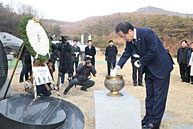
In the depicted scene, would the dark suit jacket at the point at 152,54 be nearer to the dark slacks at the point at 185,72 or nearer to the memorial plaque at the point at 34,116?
the memorial plaque at the point at 34,116

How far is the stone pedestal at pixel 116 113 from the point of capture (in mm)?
2217

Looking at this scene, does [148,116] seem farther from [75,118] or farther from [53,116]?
[53,116]

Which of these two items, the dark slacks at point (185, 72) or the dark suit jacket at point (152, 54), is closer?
the dark suit jacket at point (152, 54)

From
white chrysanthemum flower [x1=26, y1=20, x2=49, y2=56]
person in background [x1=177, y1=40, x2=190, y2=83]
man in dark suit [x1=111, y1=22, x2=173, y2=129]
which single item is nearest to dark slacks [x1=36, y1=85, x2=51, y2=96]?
white chrysanthemum flower [x1=26, y1=20, x2=49, y2=56]

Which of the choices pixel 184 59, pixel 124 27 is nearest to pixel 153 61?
pixel 124 27

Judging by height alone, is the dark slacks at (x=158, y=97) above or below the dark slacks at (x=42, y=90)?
above

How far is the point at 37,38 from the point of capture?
3.83 metres

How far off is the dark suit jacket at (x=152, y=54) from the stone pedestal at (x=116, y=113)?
24.2 inches

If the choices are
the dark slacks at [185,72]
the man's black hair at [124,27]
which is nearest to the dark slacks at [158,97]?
the man's black hair at [124,27]

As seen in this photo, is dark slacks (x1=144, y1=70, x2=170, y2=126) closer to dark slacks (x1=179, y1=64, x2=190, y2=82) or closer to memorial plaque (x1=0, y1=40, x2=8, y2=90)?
memorial plaque (x1=0, y1=40, x2=8, y2=90)

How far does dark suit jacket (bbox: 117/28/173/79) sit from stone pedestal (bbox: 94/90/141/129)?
615 mm

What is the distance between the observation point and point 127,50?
2.87 meters

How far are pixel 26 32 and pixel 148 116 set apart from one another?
9.08 ft

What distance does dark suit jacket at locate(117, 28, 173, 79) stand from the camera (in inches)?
96.7
